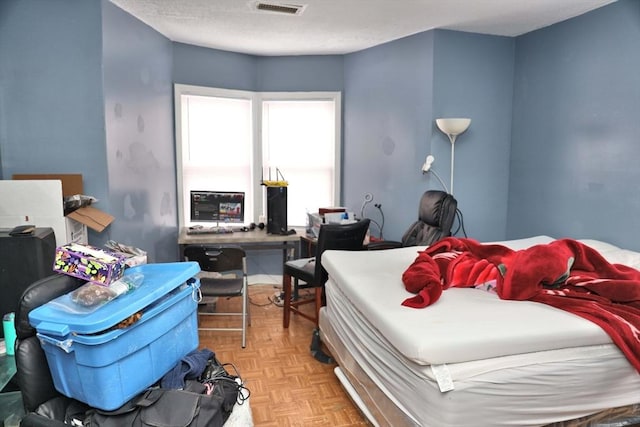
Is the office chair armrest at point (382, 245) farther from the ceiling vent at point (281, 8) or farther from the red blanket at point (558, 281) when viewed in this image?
the ceiling vent at point (281, 8)

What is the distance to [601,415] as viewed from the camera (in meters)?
1.90

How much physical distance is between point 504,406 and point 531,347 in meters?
0.25

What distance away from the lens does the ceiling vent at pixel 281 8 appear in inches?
126

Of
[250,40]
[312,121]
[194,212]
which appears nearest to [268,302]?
[194,212]

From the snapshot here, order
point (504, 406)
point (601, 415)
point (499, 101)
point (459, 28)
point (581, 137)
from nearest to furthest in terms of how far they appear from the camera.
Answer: point (504, 406)
point (601, 415)
point (581, 137)
point (459, 28)
point (499, 101)

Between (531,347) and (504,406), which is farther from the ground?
(531,347)

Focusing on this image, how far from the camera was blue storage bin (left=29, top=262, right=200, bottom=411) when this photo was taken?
1.29 meters

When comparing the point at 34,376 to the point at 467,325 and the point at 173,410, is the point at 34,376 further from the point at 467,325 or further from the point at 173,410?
the point at 467,325

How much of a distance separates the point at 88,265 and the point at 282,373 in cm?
179

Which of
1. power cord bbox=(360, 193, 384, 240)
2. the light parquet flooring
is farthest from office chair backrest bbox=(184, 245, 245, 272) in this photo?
power cord bbox=(360, 193, 384, 240)

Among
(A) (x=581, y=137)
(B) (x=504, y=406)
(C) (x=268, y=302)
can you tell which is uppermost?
(A) (x=581, y=137)

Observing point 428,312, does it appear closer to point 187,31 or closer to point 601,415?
point 601,415

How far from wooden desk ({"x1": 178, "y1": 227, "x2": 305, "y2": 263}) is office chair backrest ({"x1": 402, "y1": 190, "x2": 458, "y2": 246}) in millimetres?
1121

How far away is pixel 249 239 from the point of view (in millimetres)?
4152
